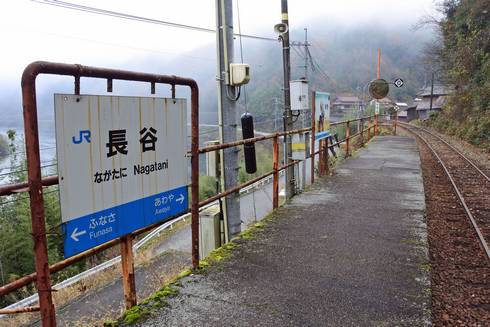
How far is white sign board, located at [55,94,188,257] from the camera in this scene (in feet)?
7.06

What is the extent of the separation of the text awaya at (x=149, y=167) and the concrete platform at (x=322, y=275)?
37.6 inches

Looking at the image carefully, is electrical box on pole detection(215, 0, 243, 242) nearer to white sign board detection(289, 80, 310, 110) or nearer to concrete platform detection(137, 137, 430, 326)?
concrete platform detection(137, 137, 430, 326)

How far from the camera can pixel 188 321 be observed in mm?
2652

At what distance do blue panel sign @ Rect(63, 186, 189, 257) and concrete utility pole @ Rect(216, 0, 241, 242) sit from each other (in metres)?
2.87

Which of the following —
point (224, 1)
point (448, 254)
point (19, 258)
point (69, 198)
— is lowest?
point (19, 258)

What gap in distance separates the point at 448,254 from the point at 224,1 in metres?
4.30

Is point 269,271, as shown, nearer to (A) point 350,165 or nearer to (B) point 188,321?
(B) point 188,321

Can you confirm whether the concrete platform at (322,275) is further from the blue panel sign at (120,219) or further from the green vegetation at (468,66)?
the green vegetation at (468,66)

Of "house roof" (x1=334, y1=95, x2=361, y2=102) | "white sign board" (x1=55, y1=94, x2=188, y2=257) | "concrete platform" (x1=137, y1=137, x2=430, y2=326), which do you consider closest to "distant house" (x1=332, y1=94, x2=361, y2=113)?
"house roof" (x1=334, y1=95, x2=361, y2=102)

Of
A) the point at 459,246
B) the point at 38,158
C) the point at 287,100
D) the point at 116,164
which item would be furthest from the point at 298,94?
the point at 38,158

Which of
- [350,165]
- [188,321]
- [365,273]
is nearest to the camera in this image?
[188,321]

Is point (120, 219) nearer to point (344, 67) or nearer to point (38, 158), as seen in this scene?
point (38, 158)

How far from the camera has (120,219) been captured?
2.54 meters

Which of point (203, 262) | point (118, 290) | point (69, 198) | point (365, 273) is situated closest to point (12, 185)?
point (69, 198)
